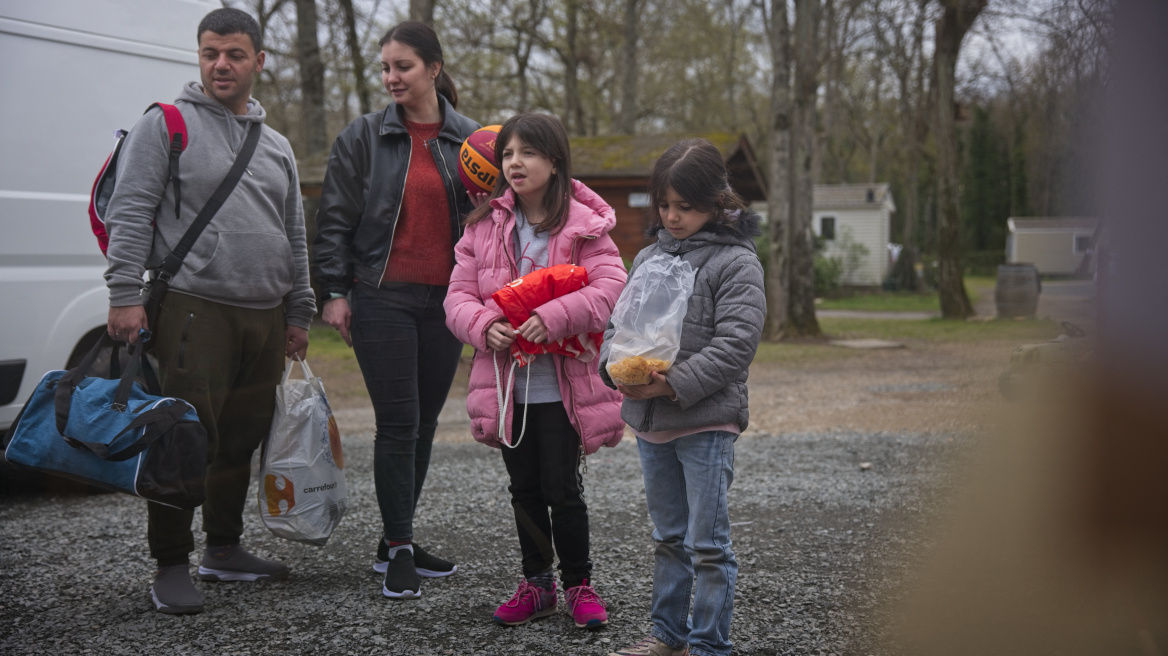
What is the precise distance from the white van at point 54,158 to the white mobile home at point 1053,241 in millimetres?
4168

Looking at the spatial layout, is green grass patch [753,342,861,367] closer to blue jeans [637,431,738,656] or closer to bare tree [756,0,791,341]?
bare tree [756,0,791,341]

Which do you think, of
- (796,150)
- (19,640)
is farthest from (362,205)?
(796,150)

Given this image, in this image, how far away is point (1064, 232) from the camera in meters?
1.51

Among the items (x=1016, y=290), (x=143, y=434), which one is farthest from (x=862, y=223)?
(x=1016, y=290)

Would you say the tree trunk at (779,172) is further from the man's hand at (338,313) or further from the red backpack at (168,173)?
the red backpack at (168,173)

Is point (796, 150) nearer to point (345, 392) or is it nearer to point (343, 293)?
point (345, 392)

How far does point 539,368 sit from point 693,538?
2.43 feet

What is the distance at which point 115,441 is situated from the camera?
284 centimetres

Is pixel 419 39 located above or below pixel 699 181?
above

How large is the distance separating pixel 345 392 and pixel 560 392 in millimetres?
6671

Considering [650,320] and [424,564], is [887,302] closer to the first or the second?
[424,564]

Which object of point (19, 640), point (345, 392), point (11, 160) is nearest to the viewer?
point (19, 640)

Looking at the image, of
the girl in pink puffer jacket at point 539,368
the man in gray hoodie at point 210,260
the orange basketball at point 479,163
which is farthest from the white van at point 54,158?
the girl in pink puffer jacket at point 539,368

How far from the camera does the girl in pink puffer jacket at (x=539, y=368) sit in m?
2.85
